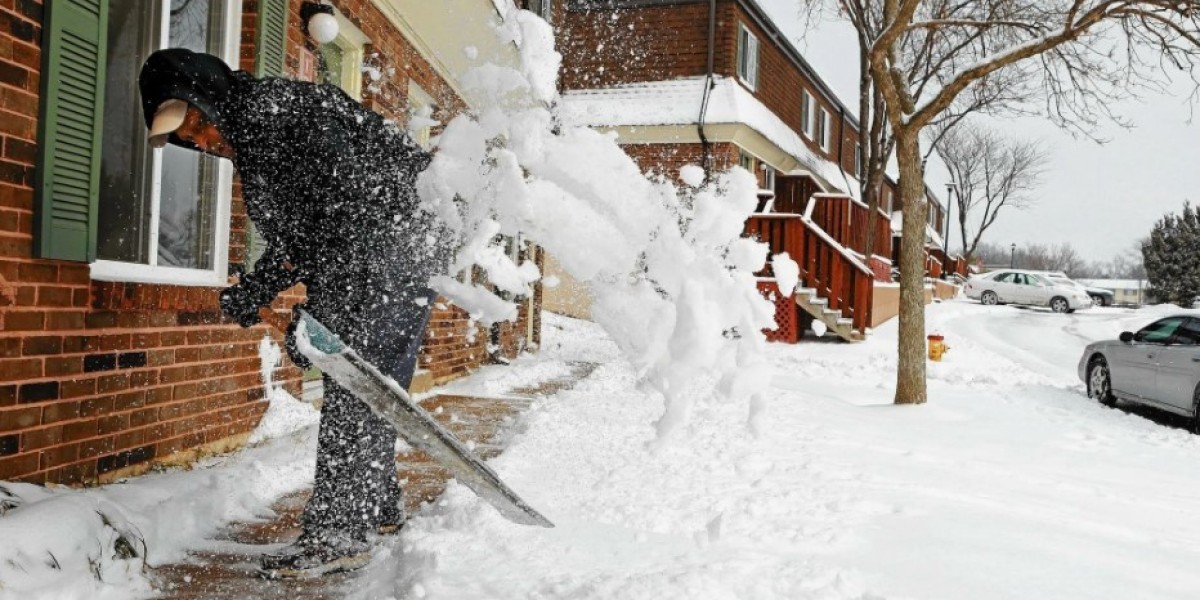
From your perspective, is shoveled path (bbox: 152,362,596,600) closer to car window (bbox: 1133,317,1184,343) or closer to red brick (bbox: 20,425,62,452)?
red brick (bbox: 20,425,62,452)

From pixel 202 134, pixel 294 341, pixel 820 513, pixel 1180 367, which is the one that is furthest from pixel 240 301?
pixel 1180 367

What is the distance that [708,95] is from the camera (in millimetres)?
16156

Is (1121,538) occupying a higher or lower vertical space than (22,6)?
lower

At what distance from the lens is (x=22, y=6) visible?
8.14ft

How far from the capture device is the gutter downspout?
15875mm

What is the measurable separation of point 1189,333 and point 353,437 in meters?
8.98

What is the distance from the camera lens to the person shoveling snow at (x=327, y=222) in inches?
94.7

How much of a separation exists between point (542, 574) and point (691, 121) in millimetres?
14251

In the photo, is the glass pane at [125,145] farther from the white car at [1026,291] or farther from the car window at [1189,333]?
the white car at [1026,291]

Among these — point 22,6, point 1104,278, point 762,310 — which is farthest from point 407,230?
point 1104,278

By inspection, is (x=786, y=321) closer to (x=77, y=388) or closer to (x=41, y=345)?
(x=77, y=388)

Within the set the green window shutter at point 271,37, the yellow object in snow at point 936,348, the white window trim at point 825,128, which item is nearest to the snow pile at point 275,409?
the green window shutter at point 271,37

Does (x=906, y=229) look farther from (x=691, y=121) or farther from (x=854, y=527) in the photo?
(x=691, y=121)

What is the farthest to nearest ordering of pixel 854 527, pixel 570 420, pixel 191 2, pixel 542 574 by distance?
1. pixel 570 420
2. pixel 191 2
3. pixel 854 527
4. pixel 542 574
